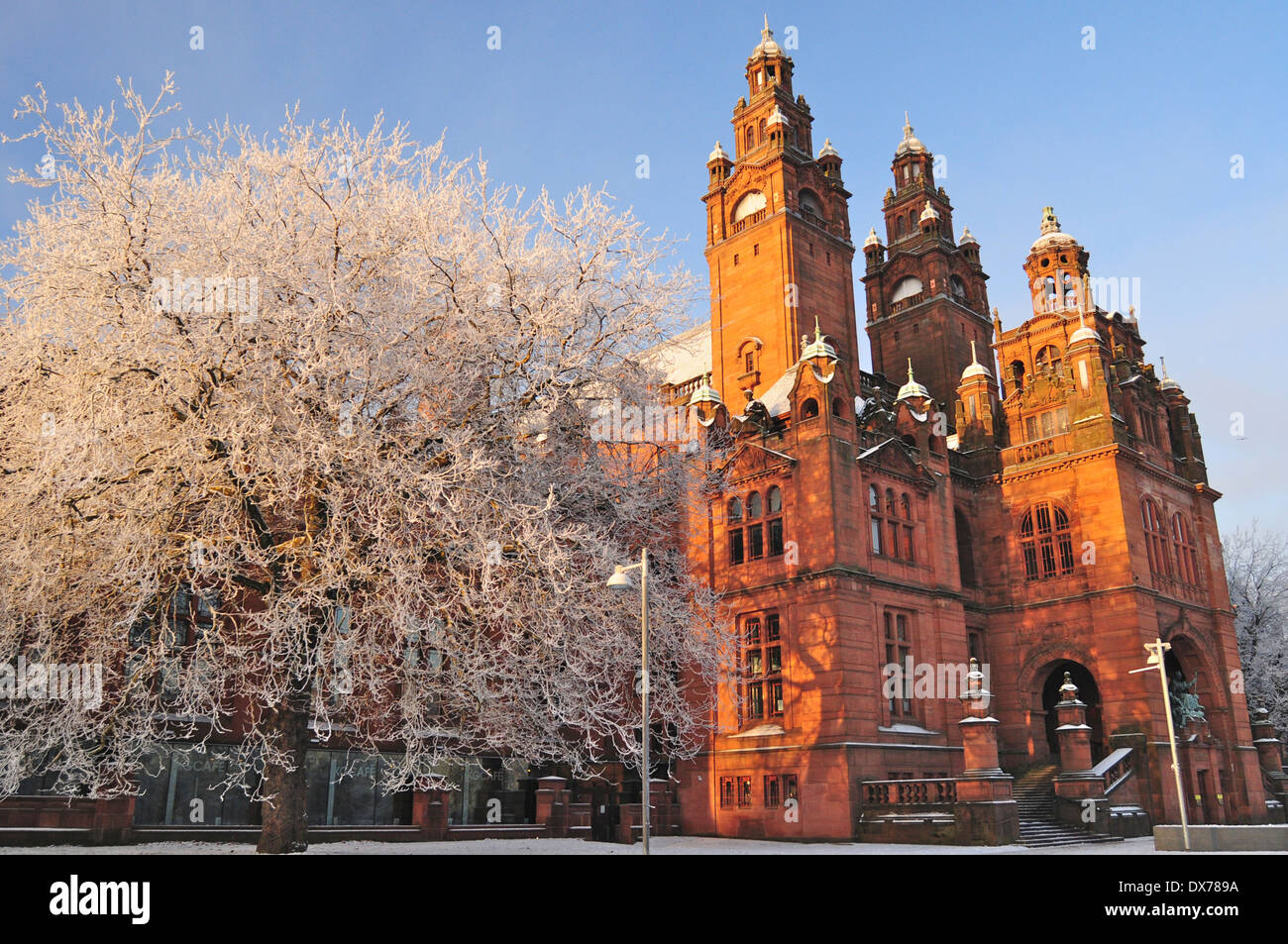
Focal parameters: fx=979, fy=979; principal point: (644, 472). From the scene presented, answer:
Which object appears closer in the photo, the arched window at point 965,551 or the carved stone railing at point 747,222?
the arched window at point 965,551

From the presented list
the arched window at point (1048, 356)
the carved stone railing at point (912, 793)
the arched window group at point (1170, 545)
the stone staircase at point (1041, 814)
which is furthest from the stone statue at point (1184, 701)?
the arched window at point (1048, 356)

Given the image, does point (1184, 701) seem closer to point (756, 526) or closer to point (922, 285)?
point (756, 526)

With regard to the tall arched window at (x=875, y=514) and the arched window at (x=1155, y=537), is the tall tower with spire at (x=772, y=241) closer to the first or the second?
the tall arched window at (x=875, y=514)

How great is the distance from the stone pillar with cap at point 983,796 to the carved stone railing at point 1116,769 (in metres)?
7.11

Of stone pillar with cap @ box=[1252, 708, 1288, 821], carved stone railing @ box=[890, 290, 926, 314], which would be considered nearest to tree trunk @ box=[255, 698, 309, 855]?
stone pillar with cap @ box=[1252, 708, 1288, 821]

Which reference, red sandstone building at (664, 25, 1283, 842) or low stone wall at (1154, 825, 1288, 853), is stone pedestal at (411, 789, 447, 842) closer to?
red sandstone building at (664, 25, 1283, 842)

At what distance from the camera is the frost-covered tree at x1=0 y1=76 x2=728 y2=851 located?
59.3 ft

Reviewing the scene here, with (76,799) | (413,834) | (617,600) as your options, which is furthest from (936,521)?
(76,799)

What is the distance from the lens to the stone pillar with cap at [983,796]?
27.6 m

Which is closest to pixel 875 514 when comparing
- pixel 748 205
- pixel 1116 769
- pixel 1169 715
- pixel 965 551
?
pixel 965 551

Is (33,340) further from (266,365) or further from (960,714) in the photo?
(960,714)

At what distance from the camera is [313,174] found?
69.4ft

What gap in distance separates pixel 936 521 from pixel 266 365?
26719 millimetres
